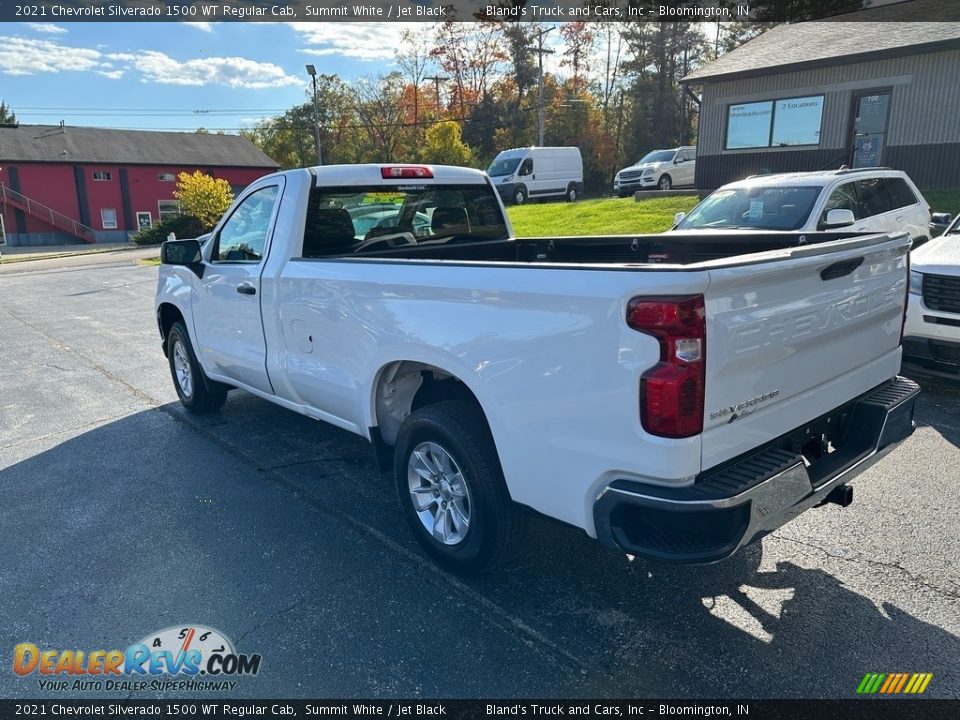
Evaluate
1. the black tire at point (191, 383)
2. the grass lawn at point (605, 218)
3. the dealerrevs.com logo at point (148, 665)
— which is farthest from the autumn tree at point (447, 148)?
the dealerrevs.com logo at point (148, 665)

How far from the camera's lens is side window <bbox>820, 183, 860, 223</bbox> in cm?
781

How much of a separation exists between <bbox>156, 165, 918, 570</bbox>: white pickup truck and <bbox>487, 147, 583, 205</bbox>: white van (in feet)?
81.7

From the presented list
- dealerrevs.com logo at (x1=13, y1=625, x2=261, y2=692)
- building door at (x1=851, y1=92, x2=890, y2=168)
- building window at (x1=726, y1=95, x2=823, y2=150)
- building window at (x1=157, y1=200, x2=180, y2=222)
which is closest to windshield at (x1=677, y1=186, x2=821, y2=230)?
dealerrevs.com logo at (x1=13, y1=625, x2=261, y2=692)

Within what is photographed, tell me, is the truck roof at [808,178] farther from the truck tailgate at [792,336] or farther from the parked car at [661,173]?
the parked car at [661,173]

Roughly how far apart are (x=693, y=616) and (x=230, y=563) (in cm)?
232

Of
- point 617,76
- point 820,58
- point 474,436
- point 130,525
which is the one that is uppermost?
point 617,76

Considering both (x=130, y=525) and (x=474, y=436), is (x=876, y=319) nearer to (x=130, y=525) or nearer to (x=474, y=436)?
(x=474, y=436)

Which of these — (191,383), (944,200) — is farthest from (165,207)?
(191,383)

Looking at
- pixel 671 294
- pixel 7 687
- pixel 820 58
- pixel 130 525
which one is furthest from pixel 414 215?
pixel 820 58

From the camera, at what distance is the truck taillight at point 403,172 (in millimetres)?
4863

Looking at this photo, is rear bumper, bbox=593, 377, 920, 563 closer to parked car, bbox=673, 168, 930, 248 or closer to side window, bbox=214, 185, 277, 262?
side window, bbox=214, 185, 277, 262

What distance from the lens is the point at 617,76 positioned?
56.1 m

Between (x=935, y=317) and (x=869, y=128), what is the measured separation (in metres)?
14.7

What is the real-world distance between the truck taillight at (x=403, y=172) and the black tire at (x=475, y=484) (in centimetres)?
209
